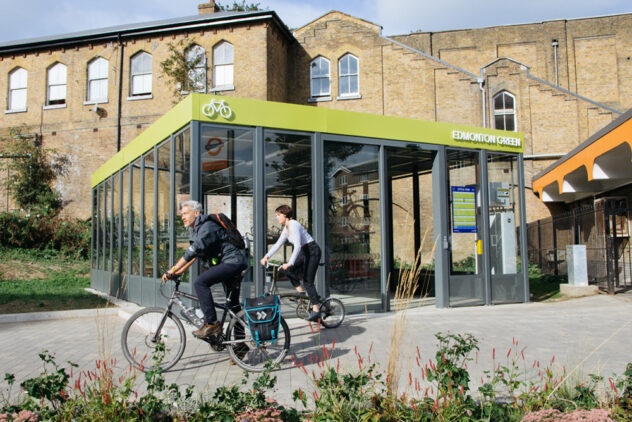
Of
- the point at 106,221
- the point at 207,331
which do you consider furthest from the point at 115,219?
the point at 207,331

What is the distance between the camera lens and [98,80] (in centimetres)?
2486

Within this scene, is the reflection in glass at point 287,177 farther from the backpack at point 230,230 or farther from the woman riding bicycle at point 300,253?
the backpack at point 230,230

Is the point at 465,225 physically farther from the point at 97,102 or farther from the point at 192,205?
the point at 97,102

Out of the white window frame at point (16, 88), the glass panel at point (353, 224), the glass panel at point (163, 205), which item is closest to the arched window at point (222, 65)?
the white window frame at point (16, 88)

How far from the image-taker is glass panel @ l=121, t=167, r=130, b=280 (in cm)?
1154

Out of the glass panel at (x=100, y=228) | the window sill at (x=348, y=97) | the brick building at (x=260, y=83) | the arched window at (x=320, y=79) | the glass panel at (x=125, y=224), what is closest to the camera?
the glass panel at (x=125, y=224)

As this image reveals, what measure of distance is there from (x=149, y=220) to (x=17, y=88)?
20649 millimetres

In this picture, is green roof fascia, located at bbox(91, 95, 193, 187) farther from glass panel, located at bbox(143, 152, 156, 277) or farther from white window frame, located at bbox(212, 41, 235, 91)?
white window frame, located at bbox(212, 41, 235, 91)

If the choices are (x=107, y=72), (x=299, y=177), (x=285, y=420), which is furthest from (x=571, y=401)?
→ (x=107, y=72)

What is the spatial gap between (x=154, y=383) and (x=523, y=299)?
9.23 m

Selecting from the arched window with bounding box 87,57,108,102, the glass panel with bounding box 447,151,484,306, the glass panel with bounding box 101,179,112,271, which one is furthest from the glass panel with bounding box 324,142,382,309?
the arched window with bounding box 87,57,108,102

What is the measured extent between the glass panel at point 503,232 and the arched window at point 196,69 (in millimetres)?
15449

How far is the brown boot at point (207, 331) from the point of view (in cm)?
532

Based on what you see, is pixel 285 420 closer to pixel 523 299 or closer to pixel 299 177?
pixel 299 177
